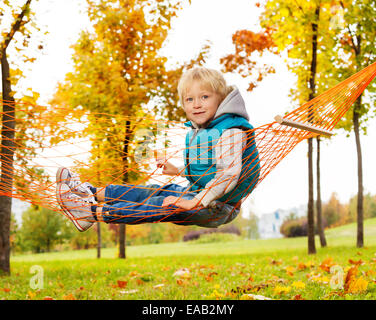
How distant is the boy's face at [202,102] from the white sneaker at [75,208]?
73cm

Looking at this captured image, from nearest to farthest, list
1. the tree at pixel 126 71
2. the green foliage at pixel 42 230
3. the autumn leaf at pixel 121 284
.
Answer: the autumn leaf at pixel 121 284 → the tree at pixel 126 71 → the green foliage at pixel 42 230

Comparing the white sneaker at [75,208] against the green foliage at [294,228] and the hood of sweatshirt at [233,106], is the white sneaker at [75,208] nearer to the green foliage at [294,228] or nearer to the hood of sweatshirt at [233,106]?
the hood of sweatshirt at [233,106]

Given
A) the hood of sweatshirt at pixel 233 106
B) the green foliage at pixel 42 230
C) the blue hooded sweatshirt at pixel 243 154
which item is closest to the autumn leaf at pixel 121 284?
the blue hooded sweatshirt at pixel 243 154

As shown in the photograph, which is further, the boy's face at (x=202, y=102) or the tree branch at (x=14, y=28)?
the tree branch at (x=14, y=28)

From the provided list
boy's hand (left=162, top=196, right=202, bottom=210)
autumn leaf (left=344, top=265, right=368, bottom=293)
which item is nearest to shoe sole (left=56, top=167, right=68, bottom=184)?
boy's hand (left=162, top=196, right=202, bottom=210)

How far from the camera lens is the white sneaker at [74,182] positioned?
2131mm

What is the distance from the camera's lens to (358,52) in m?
Result: 7.13

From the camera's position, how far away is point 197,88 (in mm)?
1974

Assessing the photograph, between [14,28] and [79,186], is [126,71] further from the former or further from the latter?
[79,186]

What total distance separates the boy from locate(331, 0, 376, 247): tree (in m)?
5.12

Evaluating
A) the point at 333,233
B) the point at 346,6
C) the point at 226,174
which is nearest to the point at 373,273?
the point at 226,174

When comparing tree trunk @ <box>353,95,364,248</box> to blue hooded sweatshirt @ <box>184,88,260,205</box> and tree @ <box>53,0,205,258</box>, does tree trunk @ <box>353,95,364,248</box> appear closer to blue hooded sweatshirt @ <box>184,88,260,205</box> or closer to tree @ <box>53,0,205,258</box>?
tree @ <box>53,0,205,258</box>

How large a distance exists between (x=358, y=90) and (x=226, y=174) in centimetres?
91

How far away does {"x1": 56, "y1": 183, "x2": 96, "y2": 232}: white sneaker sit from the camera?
79.7 inches
